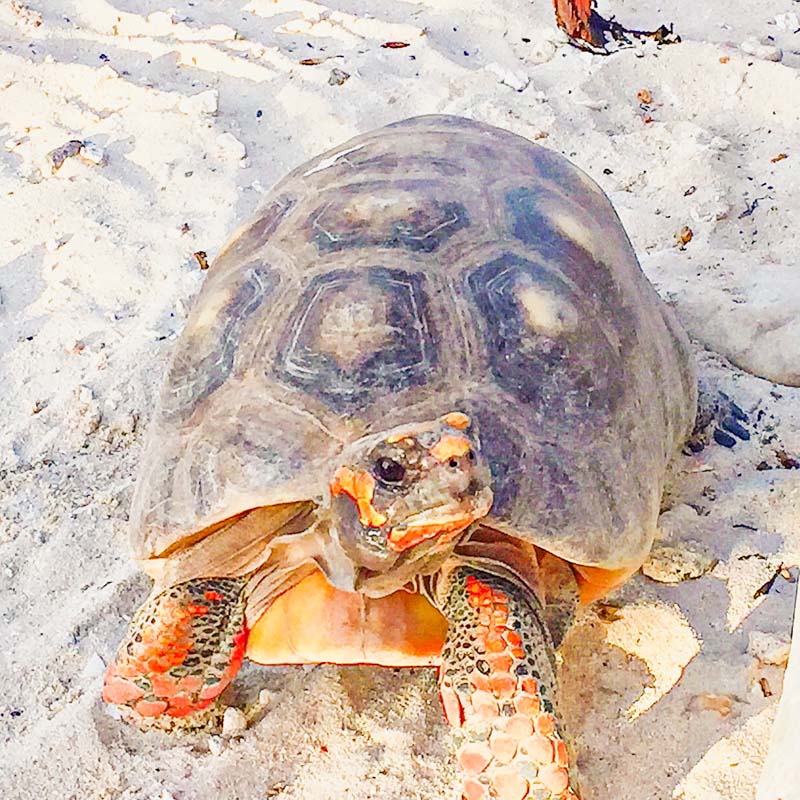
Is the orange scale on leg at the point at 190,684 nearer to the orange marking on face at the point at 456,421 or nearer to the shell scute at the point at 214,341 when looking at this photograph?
the shell scute at the point at 214,341

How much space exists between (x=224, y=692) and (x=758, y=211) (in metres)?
2.28

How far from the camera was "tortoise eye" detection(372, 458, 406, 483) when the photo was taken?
161 cm

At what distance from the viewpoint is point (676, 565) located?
244cm

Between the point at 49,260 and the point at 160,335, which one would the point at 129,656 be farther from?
the point at 49,260

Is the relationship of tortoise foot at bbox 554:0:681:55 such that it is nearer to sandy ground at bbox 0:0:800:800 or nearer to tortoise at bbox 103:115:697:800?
sandy ground at bbox 0:0:800:800

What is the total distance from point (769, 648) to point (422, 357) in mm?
864

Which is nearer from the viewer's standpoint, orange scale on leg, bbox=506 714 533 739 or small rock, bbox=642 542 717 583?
orange scale on leg, bbox=506 714 533 739

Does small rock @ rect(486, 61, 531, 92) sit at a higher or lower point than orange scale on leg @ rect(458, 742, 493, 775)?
lower

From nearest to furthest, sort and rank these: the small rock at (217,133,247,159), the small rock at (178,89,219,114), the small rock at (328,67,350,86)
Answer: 1. the small rock at (217,133,247,159)
2. the small rock at (178,89,219,114)
3. the small rock at (328,67,350,86)

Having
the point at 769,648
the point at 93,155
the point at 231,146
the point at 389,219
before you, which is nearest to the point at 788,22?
the point at 231,146

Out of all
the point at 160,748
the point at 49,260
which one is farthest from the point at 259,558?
the point at 49,260

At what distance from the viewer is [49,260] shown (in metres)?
3.65

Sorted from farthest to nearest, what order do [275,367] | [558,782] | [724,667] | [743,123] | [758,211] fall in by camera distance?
[743,123]
[758,211]
[724,667]
[275,367]
[558,782]

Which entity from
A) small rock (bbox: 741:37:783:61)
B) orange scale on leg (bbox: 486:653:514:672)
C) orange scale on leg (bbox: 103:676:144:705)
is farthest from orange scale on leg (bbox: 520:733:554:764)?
small rock (bbox: 741:37:783:61)
